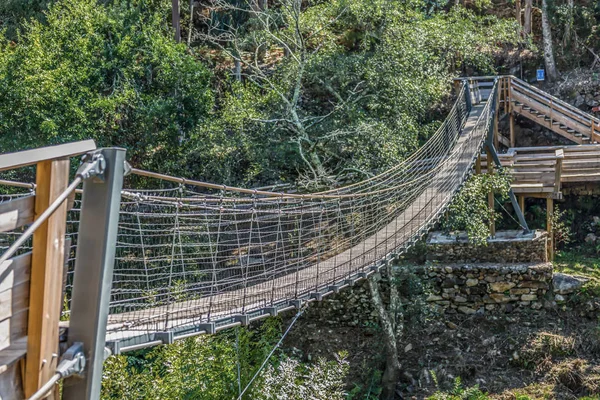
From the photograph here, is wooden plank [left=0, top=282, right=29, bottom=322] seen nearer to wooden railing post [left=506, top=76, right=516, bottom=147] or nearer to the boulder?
the boulder

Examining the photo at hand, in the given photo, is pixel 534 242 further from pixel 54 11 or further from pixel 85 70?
pixel 54 11

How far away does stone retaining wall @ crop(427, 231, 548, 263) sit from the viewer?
6.79m

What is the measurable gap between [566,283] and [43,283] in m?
6.22

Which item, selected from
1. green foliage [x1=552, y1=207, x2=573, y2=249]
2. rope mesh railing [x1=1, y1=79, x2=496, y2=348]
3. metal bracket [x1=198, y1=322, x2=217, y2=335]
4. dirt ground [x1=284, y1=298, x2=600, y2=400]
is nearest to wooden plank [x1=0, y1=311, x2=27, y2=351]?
rope mesh railing [x1=1, y1=79, x2=496, y2=348]

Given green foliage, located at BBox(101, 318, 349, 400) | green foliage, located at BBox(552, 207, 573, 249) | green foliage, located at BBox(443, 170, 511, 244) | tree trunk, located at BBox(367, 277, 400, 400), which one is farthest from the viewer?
green foliage, located at BBox(552, 207, 573, 249)

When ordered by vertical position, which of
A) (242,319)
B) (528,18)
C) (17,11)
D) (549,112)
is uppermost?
(17,11)

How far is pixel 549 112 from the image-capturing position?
811cm

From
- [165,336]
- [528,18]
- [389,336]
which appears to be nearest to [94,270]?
[165,336]

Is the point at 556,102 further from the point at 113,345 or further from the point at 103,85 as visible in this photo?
the point at 113,345

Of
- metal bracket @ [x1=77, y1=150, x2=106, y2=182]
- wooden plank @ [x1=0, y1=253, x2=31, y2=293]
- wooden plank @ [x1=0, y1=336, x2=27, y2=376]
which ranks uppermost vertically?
metal bracket @ [x1=77, y1=150, x2=106, y2=182]

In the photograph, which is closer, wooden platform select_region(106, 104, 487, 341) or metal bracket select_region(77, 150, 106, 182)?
metal bracket select_region(77, 150, 106, 182)

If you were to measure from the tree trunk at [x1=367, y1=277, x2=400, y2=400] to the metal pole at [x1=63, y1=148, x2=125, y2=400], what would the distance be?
513 centimetres

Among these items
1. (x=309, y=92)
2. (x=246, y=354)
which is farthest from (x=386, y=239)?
(x=309, y=92)

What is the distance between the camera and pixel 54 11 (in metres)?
8.25
